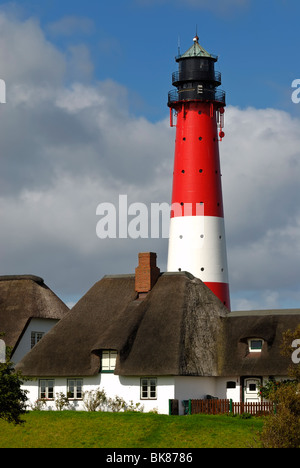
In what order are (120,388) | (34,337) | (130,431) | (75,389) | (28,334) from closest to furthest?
(130,431) → (120,388) → (75,389) → (28,334) → (34,337)

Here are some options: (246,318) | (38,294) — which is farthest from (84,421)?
(38,294)

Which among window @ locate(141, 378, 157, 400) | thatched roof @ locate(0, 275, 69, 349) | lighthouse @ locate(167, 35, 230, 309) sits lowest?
window @ locate(141, 378, 157, 400)

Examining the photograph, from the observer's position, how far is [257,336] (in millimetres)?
53875

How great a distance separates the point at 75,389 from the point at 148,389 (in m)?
4.43

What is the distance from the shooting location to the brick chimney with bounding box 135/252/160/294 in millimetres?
57062

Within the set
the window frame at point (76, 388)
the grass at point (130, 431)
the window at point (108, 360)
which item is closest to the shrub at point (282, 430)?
the grass at point (130, 431)

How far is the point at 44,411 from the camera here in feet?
166

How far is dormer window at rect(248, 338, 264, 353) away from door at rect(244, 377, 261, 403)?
5.30 feet

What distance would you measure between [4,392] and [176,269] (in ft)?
87.9

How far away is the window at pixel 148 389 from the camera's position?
51.3 metres

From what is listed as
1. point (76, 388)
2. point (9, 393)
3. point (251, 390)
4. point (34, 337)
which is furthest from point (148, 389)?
point (9, 393)

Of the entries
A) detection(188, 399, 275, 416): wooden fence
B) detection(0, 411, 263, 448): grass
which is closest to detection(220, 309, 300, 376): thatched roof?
detection(188, 399, 275, 416): wooden fence

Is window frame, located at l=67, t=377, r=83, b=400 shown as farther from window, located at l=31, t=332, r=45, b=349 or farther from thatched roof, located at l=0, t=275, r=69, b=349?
window, located at l=31, t=332, r=45, b=349

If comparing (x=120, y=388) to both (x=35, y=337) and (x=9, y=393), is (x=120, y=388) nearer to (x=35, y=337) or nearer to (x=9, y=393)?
(x=35, y=337)
